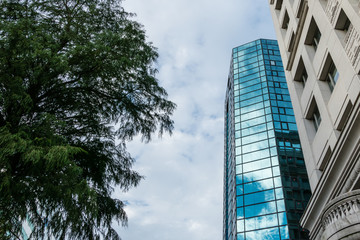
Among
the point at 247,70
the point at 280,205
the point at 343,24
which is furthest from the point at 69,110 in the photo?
the point at 247,70

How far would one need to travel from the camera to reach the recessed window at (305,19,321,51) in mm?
13234

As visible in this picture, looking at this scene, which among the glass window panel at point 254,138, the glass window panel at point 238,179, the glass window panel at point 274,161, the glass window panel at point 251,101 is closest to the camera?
the glass window panel at point 274,161

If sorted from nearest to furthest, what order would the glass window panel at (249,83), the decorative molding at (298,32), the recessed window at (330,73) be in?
the recessed window at (330,73) → the decorative molding at (298,32) → the glass window panel at (249,83)

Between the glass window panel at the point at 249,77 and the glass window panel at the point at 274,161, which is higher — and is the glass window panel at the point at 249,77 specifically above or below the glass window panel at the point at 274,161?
above

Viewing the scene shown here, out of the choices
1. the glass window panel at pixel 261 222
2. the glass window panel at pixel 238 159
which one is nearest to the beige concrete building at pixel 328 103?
the glass window panel at pixel 261 222

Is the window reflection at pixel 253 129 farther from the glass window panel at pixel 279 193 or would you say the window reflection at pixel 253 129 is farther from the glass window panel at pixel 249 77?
the glass window panel at pixel 249 77

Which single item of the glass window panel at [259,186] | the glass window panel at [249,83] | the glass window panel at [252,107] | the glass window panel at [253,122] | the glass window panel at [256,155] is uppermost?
the glass window panel at [249,83]

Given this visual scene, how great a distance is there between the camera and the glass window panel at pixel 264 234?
2563 centimetres

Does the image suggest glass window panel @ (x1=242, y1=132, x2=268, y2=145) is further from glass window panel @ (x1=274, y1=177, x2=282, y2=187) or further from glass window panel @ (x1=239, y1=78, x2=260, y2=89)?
glass window panel @ (x1=239, y1=78, x2=260, y2=89)

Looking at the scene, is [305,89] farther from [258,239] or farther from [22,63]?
[258,239]

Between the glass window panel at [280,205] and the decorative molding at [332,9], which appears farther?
the glass window panel at [280,205]

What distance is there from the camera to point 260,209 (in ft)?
91.8

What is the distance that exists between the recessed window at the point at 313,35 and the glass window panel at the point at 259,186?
1829 cm

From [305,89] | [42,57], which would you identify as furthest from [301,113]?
[42,57]
